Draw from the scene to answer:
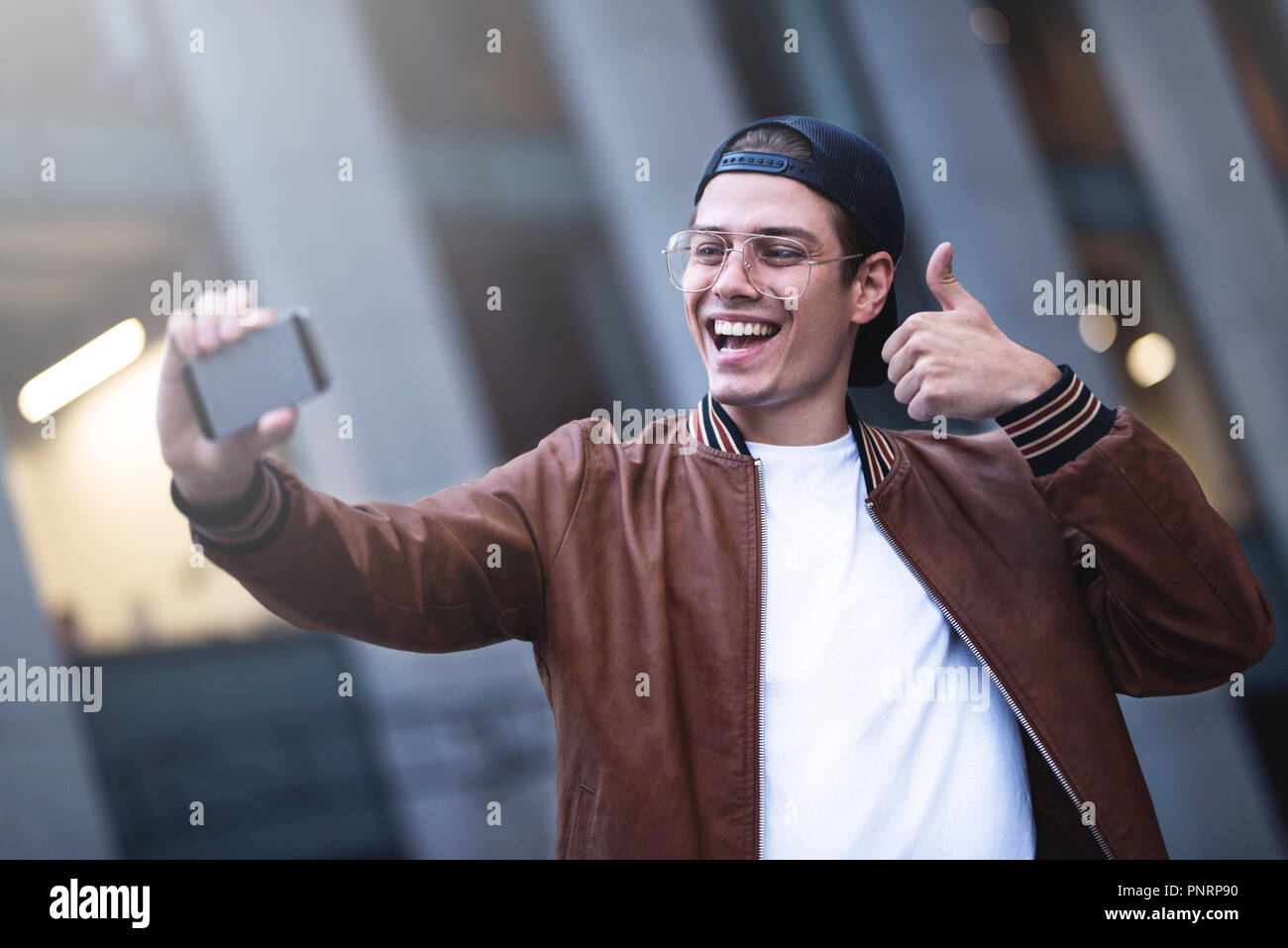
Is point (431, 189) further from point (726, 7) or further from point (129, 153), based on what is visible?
point (726, 7)

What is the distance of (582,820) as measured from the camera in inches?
82.9

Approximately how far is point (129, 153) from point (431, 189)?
4.34ft

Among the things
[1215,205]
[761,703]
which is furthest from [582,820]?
[1215,205]

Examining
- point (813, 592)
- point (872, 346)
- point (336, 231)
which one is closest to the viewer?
point (813, 592)

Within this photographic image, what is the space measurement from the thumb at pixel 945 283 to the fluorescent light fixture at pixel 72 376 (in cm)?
334

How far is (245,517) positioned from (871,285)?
1.50m

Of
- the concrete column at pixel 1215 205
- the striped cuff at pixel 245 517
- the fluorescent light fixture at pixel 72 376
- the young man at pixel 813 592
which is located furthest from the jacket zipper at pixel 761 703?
the concrete column at pixel 1215 205

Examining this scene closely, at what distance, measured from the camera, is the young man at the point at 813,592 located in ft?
6.78

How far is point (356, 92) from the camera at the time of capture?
5074mm

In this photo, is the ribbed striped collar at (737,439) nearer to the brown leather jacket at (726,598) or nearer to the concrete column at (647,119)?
the brown leather jacket at (726,598)

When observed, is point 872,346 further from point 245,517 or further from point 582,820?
point 245,517

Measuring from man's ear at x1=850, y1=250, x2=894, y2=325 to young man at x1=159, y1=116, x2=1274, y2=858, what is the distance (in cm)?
11

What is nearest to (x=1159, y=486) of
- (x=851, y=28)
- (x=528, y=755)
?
(x=528, y=755)

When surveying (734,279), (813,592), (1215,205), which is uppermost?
(1215,205)
